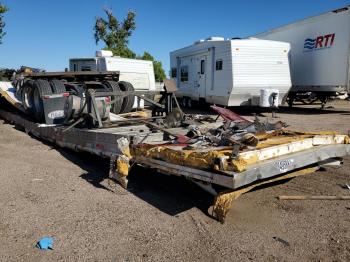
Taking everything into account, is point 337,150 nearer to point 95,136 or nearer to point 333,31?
point 95,136

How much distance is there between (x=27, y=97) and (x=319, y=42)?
10.7 metres

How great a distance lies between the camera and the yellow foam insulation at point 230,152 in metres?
3.62

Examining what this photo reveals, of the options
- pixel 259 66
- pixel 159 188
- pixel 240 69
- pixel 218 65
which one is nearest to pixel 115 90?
pixel 159 188

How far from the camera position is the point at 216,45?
45.5 ft

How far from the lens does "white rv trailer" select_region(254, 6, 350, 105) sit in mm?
13352

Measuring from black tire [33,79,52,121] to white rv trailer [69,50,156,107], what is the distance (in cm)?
450

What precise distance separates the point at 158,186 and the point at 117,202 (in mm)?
779

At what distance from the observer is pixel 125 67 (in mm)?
12758

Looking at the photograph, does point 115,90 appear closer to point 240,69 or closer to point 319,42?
point 240,69

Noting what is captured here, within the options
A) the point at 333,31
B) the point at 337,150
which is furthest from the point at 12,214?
the point at 333,31

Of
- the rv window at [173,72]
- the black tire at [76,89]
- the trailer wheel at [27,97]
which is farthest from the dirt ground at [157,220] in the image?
the rv window at [173,72]

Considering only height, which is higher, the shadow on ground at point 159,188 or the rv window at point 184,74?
the rv window at point 184,74

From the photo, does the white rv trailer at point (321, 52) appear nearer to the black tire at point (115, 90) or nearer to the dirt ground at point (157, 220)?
the black tire at point (115, 90)

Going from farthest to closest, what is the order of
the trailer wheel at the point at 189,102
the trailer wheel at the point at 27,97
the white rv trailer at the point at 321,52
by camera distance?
1. the trailer wheel at the point at 189,102
2. the white rv trailer at the point at 321,52
3. the trailer wheel at the point at 27,97
